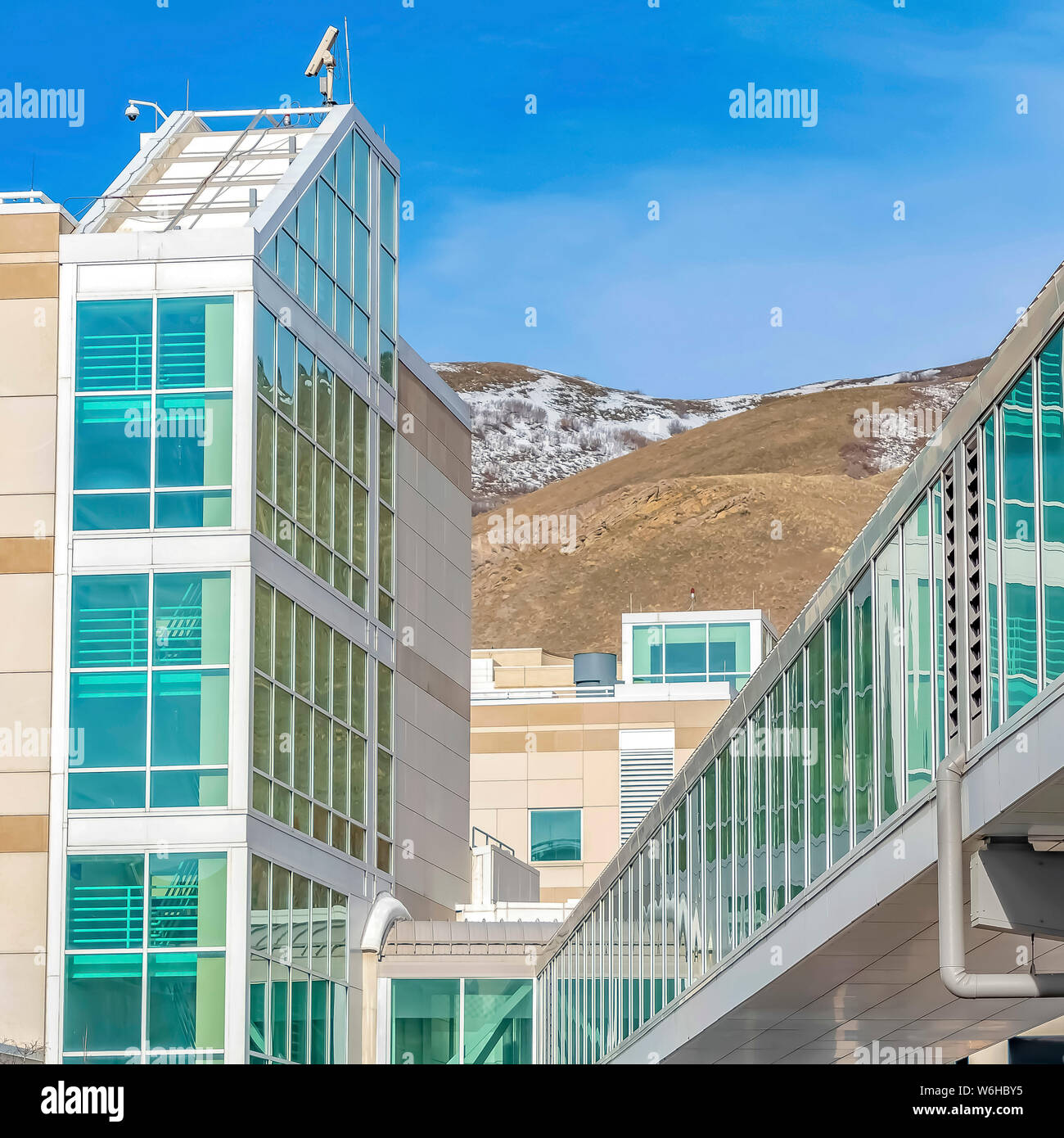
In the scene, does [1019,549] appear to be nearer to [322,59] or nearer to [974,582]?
[974,582]

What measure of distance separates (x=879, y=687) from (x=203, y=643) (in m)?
15.2

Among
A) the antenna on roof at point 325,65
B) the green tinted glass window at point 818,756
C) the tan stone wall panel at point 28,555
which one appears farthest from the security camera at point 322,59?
the green tinted glass window at point 818,756

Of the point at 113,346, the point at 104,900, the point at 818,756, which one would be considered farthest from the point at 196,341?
the point at 818,756

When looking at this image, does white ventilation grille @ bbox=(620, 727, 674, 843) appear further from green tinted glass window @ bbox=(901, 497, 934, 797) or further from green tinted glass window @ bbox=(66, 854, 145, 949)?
green tinted glass window @ bbox=(901, 497, 934, 797)

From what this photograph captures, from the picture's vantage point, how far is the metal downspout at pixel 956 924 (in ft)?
48.4

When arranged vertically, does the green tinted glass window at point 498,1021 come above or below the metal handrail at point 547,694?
below

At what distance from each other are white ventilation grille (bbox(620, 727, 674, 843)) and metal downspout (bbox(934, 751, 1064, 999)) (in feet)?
136

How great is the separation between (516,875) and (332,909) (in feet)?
44.2

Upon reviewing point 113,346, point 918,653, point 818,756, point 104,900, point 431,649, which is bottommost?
point 104,900

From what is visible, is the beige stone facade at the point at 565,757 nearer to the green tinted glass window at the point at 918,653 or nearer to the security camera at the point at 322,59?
the security camera at the point at 322,59

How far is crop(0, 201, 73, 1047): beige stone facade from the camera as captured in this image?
3027 cm

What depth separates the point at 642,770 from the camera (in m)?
58.2

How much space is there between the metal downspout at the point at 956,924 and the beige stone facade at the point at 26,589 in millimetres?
18183

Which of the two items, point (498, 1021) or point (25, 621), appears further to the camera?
point (498, 1021)
